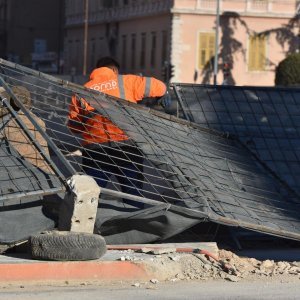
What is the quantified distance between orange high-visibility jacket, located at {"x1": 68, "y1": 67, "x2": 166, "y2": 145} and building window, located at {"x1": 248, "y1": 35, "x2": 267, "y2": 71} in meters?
55.8

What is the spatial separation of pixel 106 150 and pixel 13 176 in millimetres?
1022

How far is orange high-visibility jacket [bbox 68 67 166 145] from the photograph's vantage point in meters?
9.16

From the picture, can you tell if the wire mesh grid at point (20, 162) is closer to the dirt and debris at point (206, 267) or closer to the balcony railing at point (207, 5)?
the dirt and debris at point (206, 267)

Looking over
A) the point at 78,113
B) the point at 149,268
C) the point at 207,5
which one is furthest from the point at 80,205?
the point at 207,5

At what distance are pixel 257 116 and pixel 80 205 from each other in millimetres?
3681

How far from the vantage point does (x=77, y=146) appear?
9.34 meters

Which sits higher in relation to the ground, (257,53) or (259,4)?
(259,4)

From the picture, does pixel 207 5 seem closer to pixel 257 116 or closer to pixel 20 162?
pixel 257 116

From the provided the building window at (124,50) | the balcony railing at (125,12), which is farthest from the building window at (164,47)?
the building window at (124,50)

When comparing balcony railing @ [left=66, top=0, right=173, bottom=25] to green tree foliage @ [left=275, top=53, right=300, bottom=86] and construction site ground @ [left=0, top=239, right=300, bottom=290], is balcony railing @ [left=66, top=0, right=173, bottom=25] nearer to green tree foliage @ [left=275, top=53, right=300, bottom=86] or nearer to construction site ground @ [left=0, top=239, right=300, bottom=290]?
green tree foliage @ [left=275, top=53, right=300, bottom=86]

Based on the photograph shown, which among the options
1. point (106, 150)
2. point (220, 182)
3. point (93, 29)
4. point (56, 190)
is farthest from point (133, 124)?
point (93, 29)

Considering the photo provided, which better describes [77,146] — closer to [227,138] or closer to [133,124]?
[133,124]

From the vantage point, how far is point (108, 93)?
9492 millimetres

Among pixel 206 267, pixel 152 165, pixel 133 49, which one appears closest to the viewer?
pixel 206 267
